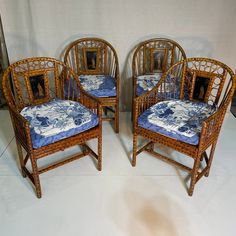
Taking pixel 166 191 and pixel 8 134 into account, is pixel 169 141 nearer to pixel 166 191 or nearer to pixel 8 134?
pixel 166 191

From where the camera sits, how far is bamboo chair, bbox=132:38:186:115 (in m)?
2.59

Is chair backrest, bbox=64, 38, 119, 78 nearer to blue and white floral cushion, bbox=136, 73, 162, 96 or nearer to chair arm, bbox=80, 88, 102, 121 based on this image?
blue and white floral cushion, bbox=136, 73, 162, 96

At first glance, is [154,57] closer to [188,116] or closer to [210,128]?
[188,116]

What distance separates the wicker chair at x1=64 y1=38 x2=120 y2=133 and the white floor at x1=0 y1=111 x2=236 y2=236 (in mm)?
526

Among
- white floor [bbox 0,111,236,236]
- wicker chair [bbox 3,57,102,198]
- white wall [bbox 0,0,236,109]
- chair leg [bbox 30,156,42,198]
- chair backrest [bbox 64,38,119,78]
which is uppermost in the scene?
white wall [bbox 0,0,236,109]

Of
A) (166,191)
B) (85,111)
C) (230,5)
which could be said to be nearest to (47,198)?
(85,111)

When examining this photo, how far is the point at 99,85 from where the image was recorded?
243cm

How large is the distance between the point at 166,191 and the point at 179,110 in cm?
61

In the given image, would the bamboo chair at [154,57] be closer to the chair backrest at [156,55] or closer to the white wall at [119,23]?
the chair backrest at [156,55]

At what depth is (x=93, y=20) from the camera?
2.63 m

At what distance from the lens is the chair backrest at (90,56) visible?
2658 mm

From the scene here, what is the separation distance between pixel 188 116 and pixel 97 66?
1232 millimetres

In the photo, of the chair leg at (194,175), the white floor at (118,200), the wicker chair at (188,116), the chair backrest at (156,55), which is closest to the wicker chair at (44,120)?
the white floor at (118,200)

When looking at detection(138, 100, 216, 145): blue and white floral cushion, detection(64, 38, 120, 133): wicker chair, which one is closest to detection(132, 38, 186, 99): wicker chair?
detection(64, 38, 120, 133): wicker chair
